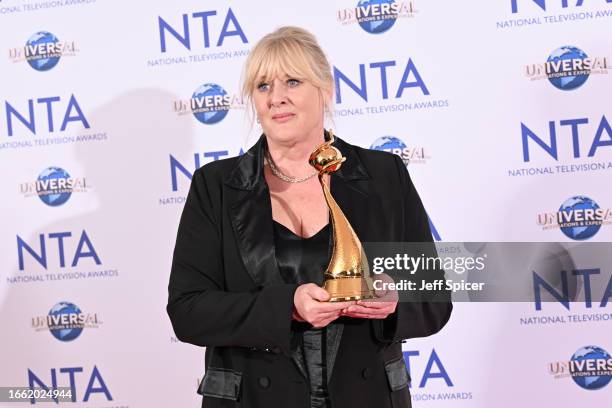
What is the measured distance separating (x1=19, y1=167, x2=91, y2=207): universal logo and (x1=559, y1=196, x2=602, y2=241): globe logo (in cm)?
188

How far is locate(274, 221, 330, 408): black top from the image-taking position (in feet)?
5.55

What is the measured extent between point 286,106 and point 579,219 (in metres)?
1.61

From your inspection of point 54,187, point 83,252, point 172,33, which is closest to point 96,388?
point 83,252

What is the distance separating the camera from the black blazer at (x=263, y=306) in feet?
5.48

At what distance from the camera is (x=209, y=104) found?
3.16m

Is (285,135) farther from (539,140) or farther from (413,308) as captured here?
(539,140)

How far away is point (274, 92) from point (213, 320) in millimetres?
522

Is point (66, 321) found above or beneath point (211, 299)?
beneath

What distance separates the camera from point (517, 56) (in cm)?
299

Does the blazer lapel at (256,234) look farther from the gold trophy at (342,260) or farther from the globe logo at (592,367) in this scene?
the globe logo at (592,367)

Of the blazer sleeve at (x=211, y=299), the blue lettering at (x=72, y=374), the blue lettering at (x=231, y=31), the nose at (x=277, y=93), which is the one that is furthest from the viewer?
the blue lettering at (x=72, y=374)

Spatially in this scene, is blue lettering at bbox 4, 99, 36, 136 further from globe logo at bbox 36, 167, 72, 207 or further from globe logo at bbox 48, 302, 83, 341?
globe logo at bbox 48, 302, 83, 341

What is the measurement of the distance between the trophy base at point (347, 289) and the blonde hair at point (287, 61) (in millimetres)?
491

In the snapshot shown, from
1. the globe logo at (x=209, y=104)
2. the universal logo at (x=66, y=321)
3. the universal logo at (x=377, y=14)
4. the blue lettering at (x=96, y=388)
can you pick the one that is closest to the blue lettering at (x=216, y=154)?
the globe logo at (x=209, y=104)
